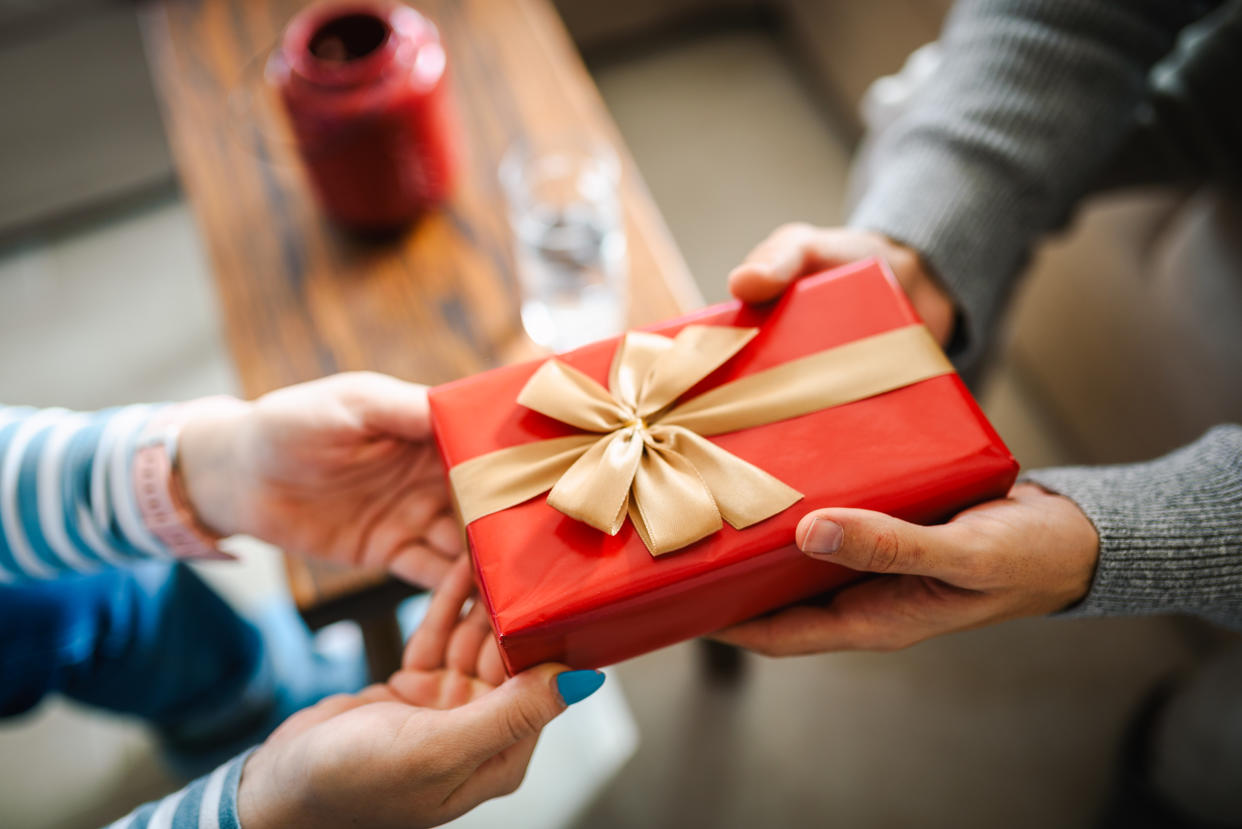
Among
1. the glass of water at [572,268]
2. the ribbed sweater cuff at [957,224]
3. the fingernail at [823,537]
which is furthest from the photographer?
the glass of water at [572,268]

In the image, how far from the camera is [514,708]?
555 mm

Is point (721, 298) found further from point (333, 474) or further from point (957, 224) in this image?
point (333, 474)

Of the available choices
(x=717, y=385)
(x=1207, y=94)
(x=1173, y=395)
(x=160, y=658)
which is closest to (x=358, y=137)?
(x=717, y=385)

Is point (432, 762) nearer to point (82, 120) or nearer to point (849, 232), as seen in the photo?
point (849, 232)

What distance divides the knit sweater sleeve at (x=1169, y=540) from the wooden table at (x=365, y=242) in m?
0.46

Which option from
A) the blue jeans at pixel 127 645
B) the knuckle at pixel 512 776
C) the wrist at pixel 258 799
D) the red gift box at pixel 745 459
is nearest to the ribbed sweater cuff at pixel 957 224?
the red gift box at pixel 745 459

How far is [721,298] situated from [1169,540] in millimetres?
1070

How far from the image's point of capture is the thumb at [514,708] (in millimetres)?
556

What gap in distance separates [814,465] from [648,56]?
1700 mm

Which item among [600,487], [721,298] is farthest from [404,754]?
[721,298]

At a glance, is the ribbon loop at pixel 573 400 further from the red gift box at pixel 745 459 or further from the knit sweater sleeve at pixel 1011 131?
the knit sweater sleeve at pixel 1011 131

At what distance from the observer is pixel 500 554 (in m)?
0.53

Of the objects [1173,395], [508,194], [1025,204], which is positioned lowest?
[1173,395]

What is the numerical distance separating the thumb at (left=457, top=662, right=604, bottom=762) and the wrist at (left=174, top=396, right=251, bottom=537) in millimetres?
318
